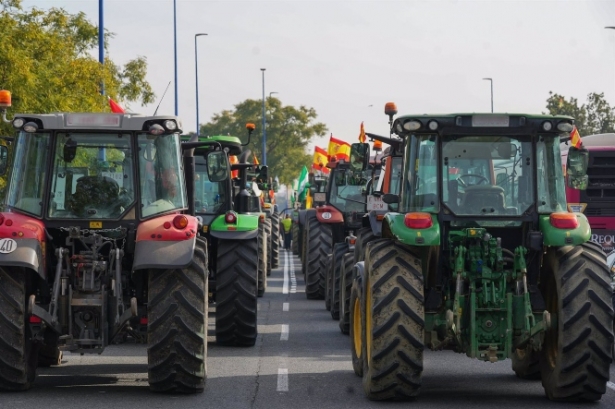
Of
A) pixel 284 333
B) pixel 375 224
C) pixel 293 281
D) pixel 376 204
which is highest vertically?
pixel 376 204

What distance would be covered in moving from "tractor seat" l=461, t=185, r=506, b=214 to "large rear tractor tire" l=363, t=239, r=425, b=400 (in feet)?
2.55

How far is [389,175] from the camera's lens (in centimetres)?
1777

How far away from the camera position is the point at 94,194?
42.8 ft

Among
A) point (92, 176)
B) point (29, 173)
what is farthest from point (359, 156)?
point (29, 173)

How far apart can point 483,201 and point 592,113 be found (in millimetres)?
51268

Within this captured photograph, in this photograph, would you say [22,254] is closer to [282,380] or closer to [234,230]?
[282,380]

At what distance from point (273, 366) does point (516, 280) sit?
11.8 feet

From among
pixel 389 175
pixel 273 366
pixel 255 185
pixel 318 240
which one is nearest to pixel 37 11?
pixel 255 185

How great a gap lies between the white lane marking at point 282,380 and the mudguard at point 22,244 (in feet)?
7.79

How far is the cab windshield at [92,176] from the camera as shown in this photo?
1298 cm

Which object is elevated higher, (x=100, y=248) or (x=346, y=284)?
(x=100, y=248)

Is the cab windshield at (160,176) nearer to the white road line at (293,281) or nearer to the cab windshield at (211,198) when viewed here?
the cab windshield at (211,198)

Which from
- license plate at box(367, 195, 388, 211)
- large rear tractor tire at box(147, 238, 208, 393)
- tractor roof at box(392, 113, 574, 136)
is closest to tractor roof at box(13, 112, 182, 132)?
large rear tractor tire at box(147, 238, 208, 393)

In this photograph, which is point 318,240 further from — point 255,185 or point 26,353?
point 26,353
